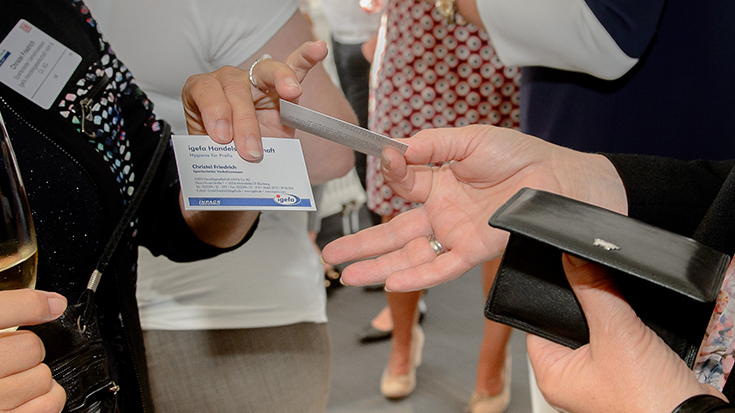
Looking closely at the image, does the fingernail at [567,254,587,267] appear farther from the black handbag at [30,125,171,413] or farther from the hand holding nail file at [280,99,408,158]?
the black handbag at [30,125,171,413]

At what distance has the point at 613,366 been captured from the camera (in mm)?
458

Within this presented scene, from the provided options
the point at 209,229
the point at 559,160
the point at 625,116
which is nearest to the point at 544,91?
the point at 625,116

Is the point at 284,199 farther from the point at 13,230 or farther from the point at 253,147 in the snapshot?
the point at 13,230

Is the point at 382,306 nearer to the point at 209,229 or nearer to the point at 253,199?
the point at 209,229

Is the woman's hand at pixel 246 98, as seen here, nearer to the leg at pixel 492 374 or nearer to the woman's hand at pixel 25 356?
the woman's hand at pixel 25 356

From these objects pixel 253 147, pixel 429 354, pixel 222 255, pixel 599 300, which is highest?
pixel 253 147

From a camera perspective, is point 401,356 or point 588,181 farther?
point 401,356

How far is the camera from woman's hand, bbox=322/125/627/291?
0.62 metres

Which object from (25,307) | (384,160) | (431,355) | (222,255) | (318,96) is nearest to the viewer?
(25,307)

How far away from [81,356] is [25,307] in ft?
0.44

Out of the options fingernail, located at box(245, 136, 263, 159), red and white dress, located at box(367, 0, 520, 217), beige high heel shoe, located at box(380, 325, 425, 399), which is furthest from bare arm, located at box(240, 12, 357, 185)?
beige high heel shoe, located at box(380, 325, 425, 399)

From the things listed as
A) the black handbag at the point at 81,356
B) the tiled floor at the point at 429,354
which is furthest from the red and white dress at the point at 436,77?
the black handbag at the point at 81,356

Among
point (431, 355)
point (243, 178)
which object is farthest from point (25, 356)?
point (431, 355)

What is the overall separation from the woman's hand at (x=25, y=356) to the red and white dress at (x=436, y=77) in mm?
1011
